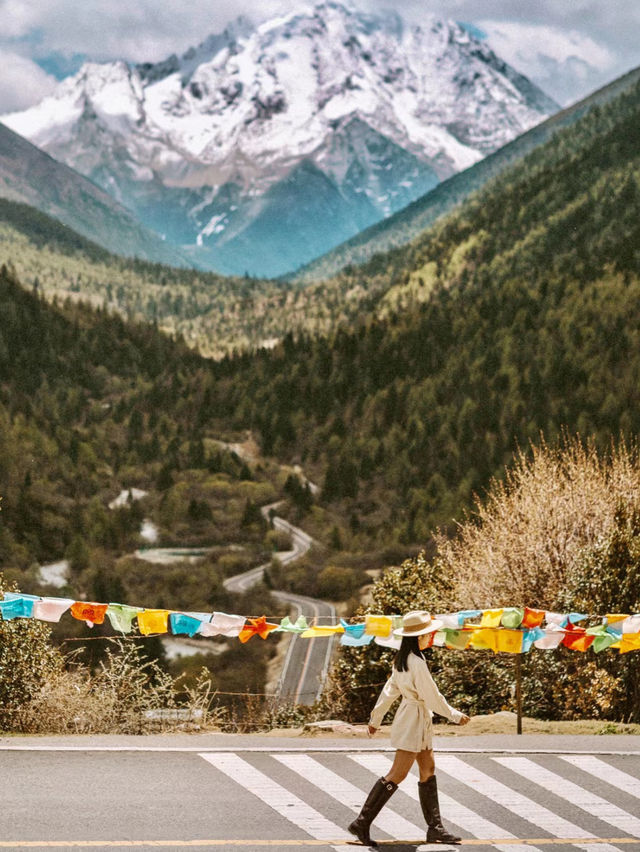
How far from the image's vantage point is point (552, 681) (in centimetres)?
2516

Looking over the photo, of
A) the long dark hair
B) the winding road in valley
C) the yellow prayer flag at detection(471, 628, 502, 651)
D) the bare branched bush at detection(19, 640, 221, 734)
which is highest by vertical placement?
the long dark hair

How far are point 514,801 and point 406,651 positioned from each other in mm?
2846

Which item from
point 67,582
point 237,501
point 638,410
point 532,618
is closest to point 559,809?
point 532,618

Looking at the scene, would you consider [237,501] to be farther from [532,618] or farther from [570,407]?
[532,618]

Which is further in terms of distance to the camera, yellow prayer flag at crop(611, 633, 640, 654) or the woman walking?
yellow prayer flag at crop(611, 633, 640, 654)

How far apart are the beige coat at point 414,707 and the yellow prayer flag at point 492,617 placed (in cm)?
754

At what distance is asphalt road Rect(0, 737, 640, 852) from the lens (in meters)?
11.9

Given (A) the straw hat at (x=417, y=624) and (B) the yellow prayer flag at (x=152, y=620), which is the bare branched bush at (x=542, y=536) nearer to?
(B) the yellow prayer flag at (x=152, y=620)

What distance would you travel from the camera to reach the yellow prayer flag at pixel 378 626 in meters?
19.1

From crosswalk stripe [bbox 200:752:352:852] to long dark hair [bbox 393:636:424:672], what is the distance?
1936mm

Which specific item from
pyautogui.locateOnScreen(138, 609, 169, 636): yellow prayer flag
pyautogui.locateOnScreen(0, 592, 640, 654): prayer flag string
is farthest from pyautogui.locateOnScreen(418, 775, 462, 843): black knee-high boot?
pyautogui.locateOnScreen(138, 609, 169, 636): yellow prayer flag

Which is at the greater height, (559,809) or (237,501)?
(559,809)

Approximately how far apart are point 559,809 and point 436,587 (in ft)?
77.5

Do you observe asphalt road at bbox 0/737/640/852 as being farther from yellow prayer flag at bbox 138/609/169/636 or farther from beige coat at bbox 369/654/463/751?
yellow prayer flag at bbox 138/609/169/636
